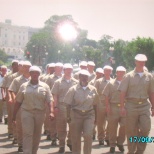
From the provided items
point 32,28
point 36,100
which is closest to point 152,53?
point 36,100

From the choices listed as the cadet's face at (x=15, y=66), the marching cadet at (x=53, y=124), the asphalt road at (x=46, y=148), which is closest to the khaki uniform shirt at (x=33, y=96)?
the asphalt road at (x=46, y=148)

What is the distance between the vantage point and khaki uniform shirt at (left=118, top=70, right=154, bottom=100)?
906 cm

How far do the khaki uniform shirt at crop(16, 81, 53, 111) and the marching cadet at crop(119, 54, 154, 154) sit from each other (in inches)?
66.4

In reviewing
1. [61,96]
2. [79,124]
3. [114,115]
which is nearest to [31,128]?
[79,124]

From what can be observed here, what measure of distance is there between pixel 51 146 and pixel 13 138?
44.5 inches

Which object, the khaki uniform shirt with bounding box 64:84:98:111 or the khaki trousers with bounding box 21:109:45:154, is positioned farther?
the khaki uniform shirt with bounding box 64:84:98:111

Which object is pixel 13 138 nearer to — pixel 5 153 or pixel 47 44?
pixel 5 153

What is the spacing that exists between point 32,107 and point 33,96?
0.23 meters

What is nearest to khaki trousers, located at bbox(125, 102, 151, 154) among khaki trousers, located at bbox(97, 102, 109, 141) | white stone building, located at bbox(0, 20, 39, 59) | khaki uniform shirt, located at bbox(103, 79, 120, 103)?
khaki uniform shirt, located at bbox(103, 79, 120, 103)

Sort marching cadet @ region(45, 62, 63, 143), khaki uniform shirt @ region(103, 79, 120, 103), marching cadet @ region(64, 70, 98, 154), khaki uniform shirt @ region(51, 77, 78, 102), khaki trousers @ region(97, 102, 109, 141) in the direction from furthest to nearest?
khaki trousers @ region(97, 102, 109, 141), marching cadet @ region(45, 62, 63, 143), khaki uniform shirt @ region(103, 79, 120, 103), khaki uniform shirt @ region(51, 77, 78, 102), marching cadet @ region(64, 70, 98, 154)

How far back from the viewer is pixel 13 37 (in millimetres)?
189250
